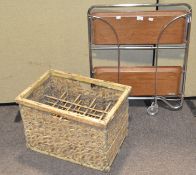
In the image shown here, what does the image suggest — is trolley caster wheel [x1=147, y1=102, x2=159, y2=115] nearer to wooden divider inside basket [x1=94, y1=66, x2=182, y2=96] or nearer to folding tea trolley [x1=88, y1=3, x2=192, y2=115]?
folding tea trolley [x1=88, y1=3, x2=192, y2=115]

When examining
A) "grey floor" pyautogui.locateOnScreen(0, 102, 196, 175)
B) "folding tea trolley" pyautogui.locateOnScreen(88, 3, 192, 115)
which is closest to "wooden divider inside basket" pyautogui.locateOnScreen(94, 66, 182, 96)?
"folding tea trolley" pyautogui.locateOnScreen(88, 3, 192, 115)

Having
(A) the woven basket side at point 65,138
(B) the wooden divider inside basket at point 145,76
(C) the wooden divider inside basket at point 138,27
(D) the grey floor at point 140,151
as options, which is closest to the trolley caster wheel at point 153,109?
(D) the grey floor at point 140,151

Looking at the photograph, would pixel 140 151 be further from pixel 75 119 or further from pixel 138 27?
pixel 138 27

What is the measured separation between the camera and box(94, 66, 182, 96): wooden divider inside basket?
210cm

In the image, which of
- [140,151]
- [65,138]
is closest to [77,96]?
[65,138]

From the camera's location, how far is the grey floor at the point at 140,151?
1903 millimetres

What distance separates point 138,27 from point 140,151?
0.70 meters

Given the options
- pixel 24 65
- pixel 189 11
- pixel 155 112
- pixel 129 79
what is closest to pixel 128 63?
pixel 129 79

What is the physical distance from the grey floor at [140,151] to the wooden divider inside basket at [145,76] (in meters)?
0.23

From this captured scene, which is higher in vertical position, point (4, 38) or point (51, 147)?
point (4, 38)

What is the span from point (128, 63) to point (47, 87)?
21.2 inches

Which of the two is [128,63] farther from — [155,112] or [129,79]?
[155,112]

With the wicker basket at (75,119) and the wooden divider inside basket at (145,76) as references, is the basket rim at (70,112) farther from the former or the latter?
the wooden divider inside basket at (145,76)

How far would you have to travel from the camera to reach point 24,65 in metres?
2.26
